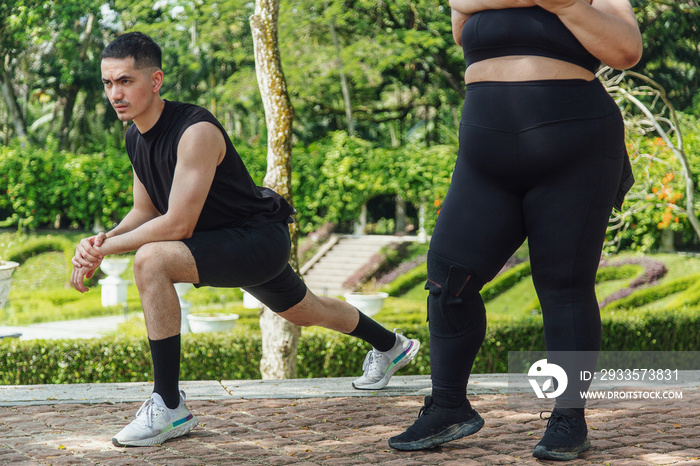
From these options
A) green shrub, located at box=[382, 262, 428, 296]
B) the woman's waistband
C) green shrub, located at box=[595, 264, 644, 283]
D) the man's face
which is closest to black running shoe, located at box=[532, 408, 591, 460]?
the woman's waistband

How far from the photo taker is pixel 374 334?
11.7 ft

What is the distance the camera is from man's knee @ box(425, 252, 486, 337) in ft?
7.95

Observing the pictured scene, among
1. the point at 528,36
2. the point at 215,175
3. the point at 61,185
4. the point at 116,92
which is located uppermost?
the point at 528,36

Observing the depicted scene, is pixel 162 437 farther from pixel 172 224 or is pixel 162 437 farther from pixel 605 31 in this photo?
pixel 605 31

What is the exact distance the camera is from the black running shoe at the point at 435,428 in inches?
98.9

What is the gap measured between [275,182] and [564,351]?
11.9 ft

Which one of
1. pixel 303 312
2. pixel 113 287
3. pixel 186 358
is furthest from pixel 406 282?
pixel 303 312

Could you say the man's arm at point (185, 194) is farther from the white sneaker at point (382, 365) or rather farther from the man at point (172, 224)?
the white sneaker at point (382, 365)

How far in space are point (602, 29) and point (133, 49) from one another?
1.71 metres

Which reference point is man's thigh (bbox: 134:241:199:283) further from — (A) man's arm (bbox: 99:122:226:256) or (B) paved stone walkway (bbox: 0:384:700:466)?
(B) paved stone walkway (bbox: 0:384:700:466)

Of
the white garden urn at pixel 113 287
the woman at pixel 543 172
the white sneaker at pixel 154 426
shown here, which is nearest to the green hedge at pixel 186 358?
the white sneaker at pixel 154 426

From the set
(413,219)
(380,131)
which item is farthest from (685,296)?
(380,131)

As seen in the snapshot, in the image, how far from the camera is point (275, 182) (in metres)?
5.66

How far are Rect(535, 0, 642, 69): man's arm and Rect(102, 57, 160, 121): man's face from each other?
1502mm
